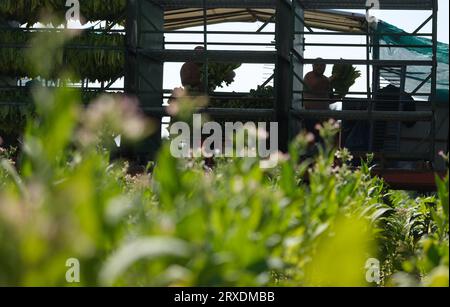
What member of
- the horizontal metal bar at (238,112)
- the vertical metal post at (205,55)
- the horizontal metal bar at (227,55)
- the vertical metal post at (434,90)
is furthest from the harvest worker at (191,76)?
the vertical metal post at (434,90)

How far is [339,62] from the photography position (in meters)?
14.5

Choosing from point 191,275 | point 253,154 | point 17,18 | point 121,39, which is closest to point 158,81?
point 121,39

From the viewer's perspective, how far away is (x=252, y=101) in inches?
607

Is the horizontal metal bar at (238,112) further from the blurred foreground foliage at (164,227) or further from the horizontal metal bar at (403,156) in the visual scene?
the blurred foreground foliage at (164,227)

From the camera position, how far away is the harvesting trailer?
47.4ft

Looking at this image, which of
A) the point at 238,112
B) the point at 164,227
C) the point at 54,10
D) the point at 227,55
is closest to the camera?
the point at 164,227

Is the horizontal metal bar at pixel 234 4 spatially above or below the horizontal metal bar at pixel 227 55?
above

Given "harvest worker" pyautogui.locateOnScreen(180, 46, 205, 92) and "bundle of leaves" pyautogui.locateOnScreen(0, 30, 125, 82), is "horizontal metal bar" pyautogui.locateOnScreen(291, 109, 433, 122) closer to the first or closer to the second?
"harvest worker" pyautogui.locateOnScreen(180, 46, 205, 92)

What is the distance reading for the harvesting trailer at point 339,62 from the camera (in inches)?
569

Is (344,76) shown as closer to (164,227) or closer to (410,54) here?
(410,54)

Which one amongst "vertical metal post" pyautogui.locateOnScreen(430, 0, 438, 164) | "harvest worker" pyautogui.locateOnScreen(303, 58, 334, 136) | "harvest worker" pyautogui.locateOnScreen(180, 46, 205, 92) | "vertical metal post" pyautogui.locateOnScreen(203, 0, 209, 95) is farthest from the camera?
"harvest worker" pyautogui.locateOnScreen(180, 46, 205, 92)

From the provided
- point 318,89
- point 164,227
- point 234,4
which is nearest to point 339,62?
point 318,89

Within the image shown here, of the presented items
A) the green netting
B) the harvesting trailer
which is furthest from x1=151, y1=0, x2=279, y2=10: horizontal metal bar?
the green netting
